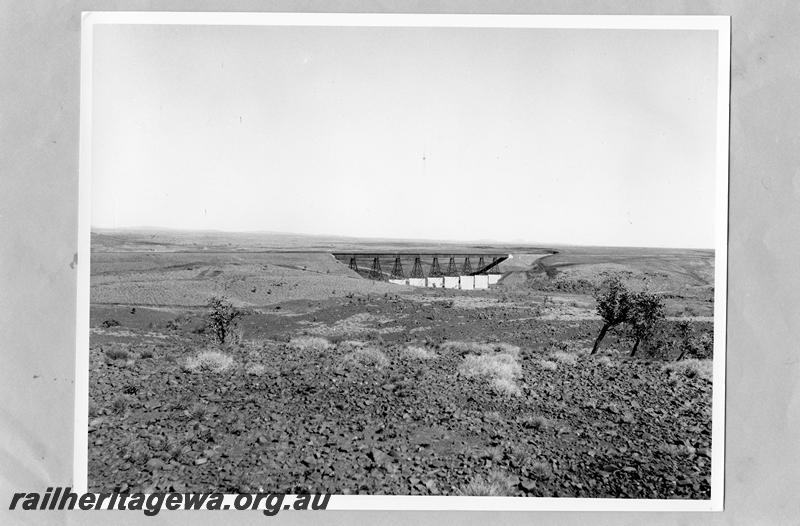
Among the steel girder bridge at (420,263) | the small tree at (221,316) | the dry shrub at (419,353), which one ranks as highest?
the steel girder bridge at (420,263)

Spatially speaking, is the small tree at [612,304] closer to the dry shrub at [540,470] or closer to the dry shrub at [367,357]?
the dry shrub at [540,470]

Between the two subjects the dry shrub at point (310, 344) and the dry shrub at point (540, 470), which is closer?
the dry shrub at point (540, 470)

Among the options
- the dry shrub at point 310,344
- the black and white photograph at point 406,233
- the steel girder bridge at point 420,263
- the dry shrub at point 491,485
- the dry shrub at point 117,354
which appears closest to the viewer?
the dry shrub at point 491,485

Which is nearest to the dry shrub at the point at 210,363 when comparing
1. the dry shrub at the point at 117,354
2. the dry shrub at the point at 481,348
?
the dry shrub at the point at 117,354

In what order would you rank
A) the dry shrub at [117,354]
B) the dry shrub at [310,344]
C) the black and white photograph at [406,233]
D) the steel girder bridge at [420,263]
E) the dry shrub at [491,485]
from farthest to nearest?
the steel girder bridge at [420,263], the dry shrub at [310,344], the dry shrub at [117,354], the black and white photograph at [406,233], the dry shrub at [491,485]

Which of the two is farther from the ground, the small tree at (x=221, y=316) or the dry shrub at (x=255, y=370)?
the small tree at (x=221, y=316)

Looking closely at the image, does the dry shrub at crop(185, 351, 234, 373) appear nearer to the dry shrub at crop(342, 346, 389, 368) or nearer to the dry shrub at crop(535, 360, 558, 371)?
the dry shrub at crop(342, 346, 389, 368)

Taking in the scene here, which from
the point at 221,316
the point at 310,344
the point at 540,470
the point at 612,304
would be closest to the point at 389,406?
the point at 310,344
